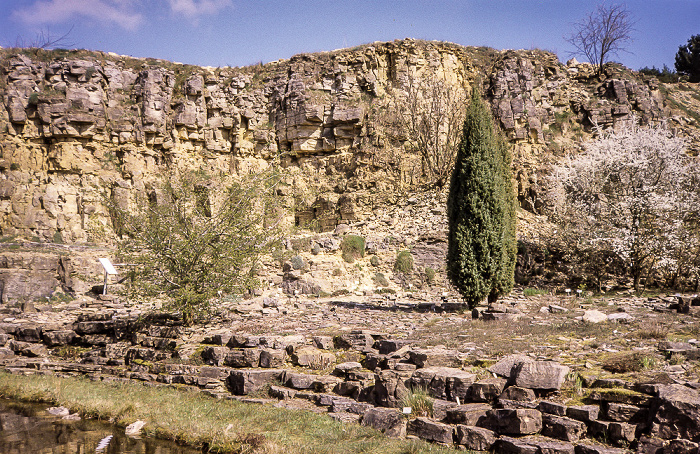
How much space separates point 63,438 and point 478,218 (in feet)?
41.1

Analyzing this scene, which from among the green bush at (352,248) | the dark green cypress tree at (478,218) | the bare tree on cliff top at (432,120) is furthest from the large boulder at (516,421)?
the bare tree on cliff top at (432,120)

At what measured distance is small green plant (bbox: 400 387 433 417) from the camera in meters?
7.67

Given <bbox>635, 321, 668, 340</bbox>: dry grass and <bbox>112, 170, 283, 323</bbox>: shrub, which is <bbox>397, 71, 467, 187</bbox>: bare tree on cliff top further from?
<bbox>635, 321, 668, 340</bbox>: dry grass

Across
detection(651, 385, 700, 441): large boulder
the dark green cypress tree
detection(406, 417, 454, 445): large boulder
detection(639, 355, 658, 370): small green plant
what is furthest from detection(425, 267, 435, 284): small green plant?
detection(651, 385, 700, 441): large boulder

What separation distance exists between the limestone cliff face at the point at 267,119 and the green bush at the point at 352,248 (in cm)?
407

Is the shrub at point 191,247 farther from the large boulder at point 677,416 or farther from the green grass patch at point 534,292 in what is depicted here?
the green grass patch at point 534,292

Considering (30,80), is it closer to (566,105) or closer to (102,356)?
(102,356)

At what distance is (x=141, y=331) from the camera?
13461mm

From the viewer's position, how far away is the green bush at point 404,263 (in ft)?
77.7

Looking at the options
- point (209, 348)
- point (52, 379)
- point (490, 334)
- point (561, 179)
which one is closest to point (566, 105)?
point (561, 179)

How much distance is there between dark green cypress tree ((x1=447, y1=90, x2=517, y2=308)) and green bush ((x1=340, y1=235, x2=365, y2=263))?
26.4 ft

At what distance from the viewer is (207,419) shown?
8.50 metres

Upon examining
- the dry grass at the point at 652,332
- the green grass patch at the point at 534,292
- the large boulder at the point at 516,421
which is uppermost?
the dry grass at the point at 652,332

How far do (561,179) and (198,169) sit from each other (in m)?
20.7
